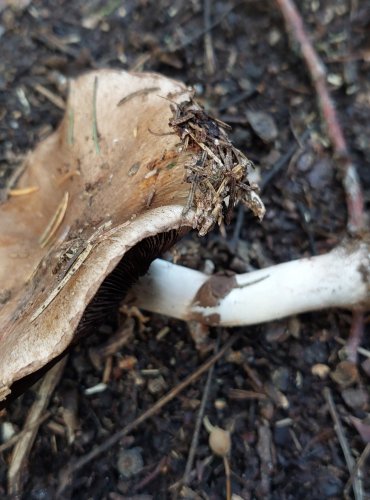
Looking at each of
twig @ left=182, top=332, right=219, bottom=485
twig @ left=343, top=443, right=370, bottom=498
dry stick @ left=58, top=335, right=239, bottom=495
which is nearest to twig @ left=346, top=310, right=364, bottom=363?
twig @ left=343, top=443, right=370, bottom=498

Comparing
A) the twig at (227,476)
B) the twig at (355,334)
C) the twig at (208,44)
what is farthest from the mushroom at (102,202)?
the twig at (208,44)

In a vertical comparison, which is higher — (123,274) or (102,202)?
(102,202)

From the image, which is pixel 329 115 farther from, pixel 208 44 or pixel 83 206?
pixel 83 206

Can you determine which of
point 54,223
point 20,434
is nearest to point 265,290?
point 54,223

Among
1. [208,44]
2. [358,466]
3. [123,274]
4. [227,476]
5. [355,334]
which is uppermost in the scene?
[123,274]

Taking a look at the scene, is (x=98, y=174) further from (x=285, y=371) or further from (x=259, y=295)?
(x=285, y=371)

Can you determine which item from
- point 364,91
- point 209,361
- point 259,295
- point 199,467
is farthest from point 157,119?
point 364,91
